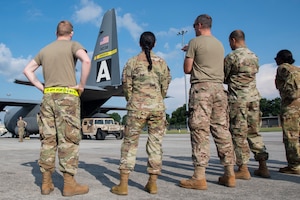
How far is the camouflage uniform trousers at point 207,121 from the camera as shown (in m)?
3.84

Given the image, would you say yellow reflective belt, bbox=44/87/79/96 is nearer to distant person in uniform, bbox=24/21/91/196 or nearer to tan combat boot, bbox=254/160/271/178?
distant person in uniform, bbox=24/21/91/196

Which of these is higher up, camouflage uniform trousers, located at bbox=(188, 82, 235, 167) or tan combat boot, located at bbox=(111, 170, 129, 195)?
camouflage uniform trousers, located at bbox=(188, 82, 235, 167)

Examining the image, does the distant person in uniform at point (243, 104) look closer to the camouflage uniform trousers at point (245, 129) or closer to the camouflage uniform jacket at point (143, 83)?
the camouflage uniform trousers at point (245, 129)

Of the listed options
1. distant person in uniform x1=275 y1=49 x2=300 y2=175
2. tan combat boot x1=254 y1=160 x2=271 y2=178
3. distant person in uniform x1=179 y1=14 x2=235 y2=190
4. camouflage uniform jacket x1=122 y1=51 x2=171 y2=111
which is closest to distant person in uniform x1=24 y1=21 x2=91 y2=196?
camouflage uniform jacket x1=122 y1=51 x2=171 y2=111

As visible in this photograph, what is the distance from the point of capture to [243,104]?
14.7 feet

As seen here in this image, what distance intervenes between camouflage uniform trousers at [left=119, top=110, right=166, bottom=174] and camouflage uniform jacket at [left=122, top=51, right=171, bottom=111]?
10 centimetres

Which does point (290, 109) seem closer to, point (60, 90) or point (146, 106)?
point (146, 106)

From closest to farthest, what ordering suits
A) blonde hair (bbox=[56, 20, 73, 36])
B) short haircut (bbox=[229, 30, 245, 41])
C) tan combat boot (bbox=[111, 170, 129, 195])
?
1. tan combat boot (bbox=[111, 170, 129, 195])
2. blonde hair (bbox=[56, 20, 73, 36])
3. short haircut (bbox=[229, 30, 245, 41])

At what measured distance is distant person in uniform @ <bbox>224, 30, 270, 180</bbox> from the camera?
4.45 metres

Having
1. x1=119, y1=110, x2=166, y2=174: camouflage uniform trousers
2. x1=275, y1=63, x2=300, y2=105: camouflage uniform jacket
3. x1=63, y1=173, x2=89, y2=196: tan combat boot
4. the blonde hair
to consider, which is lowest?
x1=63, y1=173, x2=89, y2=196: tan combat boot

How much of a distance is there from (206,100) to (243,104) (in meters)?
0.92

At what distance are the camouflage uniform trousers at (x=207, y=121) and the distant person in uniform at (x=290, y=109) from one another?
1603 millimetres

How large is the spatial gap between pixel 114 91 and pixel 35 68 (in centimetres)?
1699

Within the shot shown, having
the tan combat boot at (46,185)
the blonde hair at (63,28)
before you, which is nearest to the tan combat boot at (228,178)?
the tan combat boot at (46,185)
